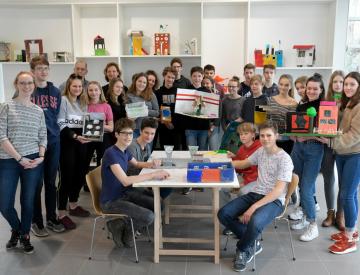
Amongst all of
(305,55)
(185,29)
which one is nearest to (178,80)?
(185,29)

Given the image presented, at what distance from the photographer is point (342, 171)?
3.34 m

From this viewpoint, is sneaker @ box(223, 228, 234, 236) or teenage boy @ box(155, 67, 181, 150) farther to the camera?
teenage boy @ box(155, 67, 181, 150)

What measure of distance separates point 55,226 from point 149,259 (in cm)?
110

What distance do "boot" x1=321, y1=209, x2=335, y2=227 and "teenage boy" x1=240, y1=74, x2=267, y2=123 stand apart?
4.10 feet

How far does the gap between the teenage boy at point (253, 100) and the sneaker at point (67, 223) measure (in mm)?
2161

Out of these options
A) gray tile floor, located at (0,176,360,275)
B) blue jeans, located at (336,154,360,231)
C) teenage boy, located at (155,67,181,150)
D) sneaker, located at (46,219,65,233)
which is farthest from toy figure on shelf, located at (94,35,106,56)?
blue jeans, located at (336,154,360,231)

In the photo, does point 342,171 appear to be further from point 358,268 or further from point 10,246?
point 10,246

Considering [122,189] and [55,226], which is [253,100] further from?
[55,226]

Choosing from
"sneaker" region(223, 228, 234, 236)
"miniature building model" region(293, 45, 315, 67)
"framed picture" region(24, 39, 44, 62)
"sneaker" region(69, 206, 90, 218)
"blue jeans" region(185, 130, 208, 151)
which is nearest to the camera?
"sneaker" region(223, 228, 234, 236)

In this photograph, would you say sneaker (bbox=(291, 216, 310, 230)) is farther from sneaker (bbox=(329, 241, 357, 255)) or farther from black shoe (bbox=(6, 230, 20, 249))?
black shoe (bbox=(6, 230, 20, 249))

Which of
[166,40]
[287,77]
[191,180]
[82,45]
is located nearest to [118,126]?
[191,180]

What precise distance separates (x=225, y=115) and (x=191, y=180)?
2.05m

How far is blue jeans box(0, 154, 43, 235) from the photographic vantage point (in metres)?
3.10

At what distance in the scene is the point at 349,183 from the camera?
10.7ft
